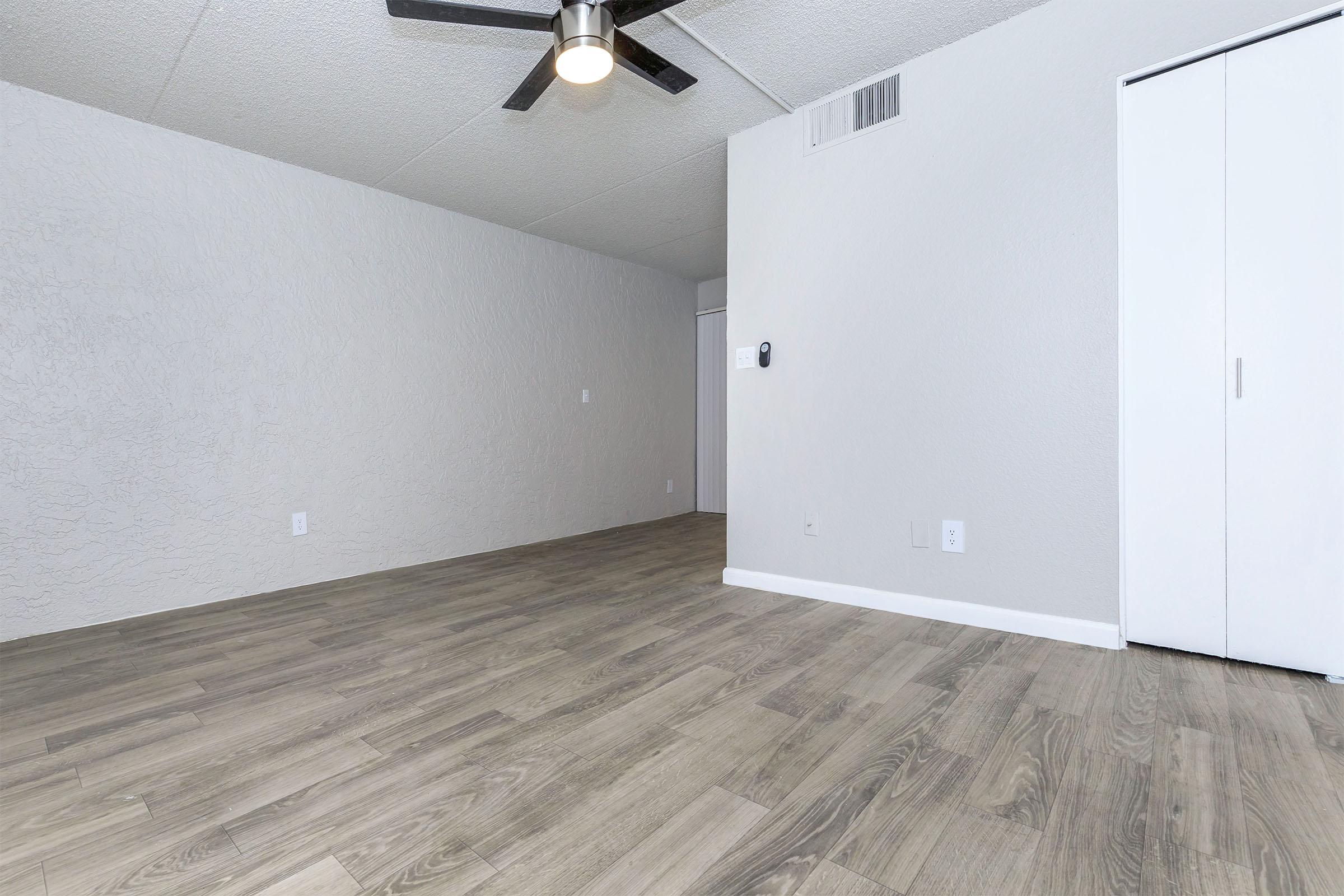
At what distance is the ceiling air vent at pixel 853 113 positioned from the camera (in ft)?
8.41

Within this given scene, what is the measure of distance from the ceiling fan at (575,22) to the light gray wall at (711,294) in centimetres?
395

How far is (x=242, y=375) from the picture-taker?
3098 millimetres

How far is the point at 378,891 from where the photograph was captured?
3.42 feet

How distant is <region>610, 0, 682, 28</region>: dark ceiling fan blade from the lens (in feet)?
5.64

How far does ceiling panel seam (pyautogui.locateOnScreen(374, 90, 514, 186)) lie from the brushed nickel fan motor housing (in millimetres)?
721

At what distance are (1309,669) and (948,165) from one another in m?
2.08

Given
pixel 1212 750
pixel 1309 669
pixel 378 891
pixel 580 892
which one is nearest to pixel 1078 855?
pixel 1212 750

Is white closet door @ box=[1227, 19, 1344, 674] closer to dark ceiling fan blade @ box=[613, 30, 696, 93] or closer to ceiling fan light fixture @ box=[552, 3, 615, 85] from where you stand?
dark ceiling fan blade @ box=[613, 30, 696, 93]

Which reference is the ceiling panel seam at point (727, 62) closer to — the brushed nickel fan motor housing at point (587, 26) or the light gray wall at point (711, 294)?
the brushed nickel fan motor housing at point (587, 26)

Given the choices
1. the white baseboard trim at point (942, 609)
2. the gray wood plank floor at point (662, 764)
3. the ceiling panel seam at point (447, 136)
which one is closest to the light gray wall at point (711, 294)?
the ceiling panel seam at point (447, 136)

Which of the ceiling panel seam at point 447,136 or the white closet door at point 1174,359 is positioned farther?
the ceiling panel seam at point 447,136

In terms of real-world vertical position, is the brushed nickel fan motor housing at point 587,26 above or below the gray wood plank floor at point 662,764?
above

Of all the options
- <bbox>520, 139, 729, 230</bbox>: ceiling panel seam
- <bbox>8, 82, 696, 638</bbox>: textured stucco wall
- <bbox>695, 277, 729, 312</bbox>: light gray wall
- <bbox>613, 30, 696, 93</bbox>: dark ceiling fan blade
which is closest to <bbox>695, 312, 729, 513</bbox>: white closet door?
<bbox>695, 277, 729, 312</bbox>: light gray wall

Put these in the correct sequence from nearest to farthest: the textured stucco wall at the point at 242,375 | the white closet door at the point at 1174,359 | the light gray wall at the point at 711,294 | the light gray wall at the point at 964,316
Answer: the white closet door at the point at 1174,359 → the light gray wall at the point at 964,316 → the textured stucco wall at the point at 242,375 → the light gray wall at the point at 711,294
